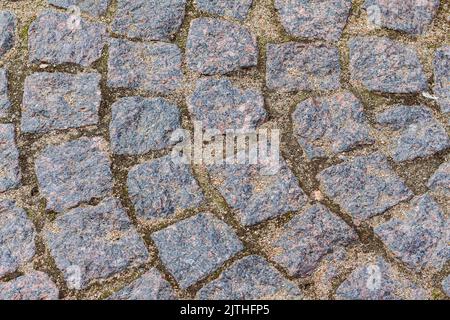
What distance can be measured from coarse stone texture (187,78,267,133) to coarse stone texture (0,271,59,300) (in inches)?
33.2

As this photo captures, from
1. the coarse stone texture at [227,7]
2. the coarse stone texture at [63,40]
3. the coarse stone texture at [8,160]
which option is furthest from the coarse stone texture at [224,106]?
the coarse stone texture at [8,160]

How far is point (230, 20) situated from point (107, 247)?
1.14m

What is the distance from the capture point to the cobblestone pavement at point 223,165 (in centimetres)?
228

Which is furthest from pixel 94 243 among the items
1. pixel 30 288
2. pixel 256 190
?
pixel 256 190

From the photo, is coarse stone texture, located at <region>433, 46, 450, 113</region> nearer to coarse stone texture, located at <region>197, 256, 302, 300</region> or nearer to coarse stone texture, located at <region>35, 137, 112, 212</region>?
coarse stone texture, located at <region>197, 256, 302, 300</region>

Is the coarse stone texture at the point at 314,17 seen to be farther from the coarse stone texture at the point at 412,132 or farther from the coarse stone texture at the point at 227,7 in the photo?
the coarse stone texture at the point at 412,132

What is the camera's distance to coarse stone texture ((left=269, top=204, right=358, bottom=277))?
2285 mm

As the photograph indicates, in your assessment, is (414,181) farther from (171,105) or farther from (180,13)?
(180,13)

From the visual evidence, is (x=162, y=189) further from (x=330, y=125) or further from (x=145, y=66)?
(x=330, y=125)

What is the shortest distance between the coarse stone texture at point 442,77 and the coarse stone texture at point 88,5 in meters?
1.45

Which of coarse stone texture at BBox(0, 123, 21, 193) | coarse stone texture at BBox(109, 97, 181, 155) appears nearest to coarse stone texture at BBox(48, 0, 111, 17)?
coarse stone texture at BBox(109, 97, 181, 155)

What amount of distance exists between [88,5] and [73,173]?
839 millimetres

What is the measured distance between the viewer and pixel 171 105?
2.61 metres
